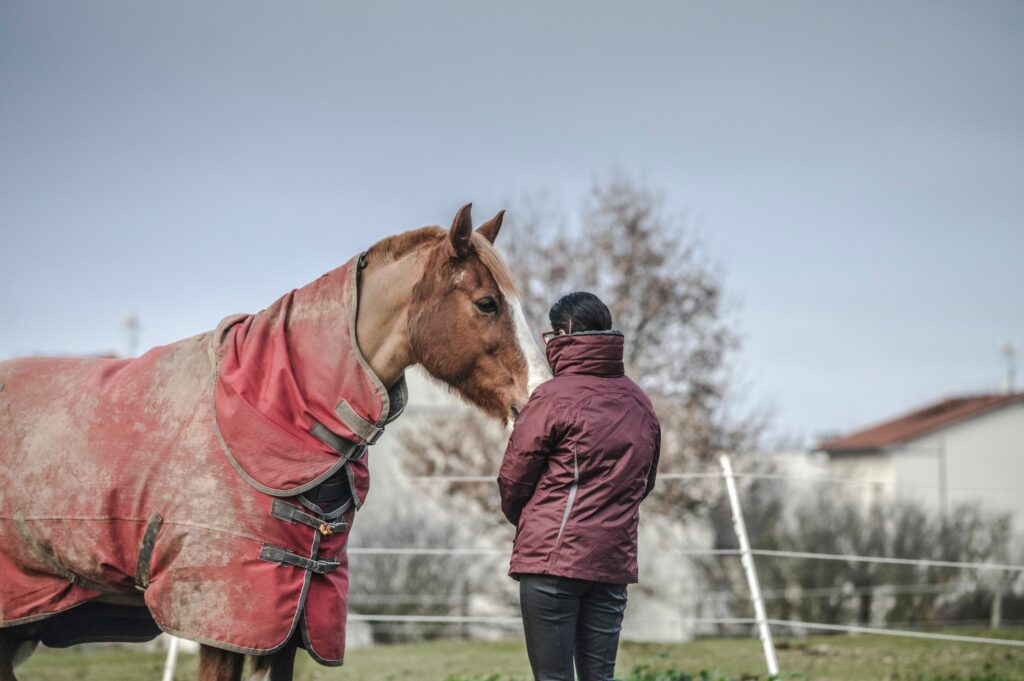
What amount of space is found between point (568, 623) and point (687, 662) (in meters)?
5.55

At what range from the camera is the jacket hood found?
3436mm

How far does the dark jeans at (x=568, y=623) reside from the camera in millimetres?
3328

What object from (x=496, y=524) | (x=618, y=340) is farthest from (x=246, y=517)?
(x=496, y=524)

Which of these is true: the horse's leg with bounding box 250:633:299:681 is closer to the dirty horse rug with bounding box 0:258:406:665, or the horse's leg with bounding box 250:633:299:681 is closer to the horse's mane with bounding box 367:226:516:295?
the dirty horse rug with bounding box 0:258:406:665

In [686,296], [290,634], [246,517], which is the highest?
[686,296]

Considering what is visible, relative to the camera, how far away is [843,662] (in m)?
8.62

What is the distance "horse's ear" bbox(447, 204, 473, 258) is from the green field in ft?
14.5

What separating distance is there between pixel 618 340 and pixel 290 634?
151 centimetres

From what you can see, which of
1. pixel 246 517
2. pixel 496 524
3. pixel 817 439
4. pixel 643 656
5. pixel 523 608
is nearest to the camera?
pixel 246 517

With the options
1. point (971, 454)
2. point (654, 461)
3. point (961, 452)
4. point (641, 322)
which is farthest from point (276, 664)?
point (971, 454)

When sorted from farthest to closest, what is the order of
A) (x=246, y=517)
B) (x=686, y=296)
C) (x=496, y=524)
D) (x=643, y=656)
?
(x=686, y=296) < (x=496, y=524) < (x=643, y=656) < (x=246, y=517)

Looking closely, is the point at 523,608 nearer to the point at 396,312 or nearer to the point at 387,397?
the point at 387,397

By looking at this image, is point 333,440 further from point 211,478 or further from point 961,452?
point 961,452

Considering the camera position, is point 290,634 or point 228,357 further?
point 228,357
